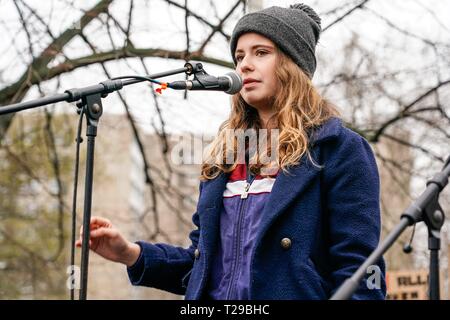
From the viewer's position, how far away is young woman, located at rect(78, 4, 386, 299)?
2.41m

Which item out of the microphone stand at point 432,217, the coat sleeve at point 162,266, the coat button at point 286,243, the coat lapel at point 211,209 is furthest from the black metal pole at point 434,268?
the coat sleeve at point 162,266

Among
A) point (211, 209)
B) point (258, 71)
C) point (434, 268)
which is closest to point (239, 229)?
point (211, 209)

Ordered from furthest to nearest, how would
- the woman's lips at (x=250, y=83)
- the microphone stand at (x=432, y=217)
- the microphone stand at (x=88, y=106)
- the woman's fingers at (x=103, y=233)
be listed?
the woman's lips at (x=250, y=83)
the woman's fingers at (x=103, y=233)
the microphone stand at (x=88, y=106)
the microphone stand at (x=432, y=217)

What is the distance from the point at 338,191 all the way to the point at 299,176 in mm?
129

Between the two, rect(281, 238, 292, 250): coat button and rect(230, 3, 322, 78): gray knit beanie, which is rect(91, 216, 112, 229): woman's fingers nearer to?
rect(281, 238, 292, 250): coat button

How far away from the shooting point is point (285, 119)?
2646 mm

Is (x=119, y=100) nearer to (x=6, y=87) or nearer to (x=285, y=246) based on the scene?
(x=6, y=87)

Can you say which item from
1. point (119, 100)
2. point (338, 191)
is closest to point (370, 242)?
point (338, 191)

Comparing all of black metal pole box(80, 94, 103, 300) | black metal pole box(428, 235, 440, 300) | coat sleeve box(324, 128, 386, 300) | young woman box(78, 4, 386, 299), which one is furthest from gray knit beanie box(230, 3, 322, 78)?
black metal pole box(428, 235, 440, 300)

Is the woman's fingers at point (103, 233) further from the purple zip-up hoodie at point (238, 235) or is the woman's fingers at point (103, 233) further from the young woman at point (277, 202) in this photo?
the purple zip-up hoodie at point (238, 235)

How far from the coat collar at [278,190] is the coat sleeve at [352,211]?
0.19 ft

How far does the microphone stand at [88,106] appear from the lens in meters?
2.37

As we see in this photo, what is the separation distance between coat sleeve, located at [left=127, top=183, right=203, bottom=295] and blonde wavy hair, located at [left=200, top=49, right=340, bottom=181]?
138 millimetres
